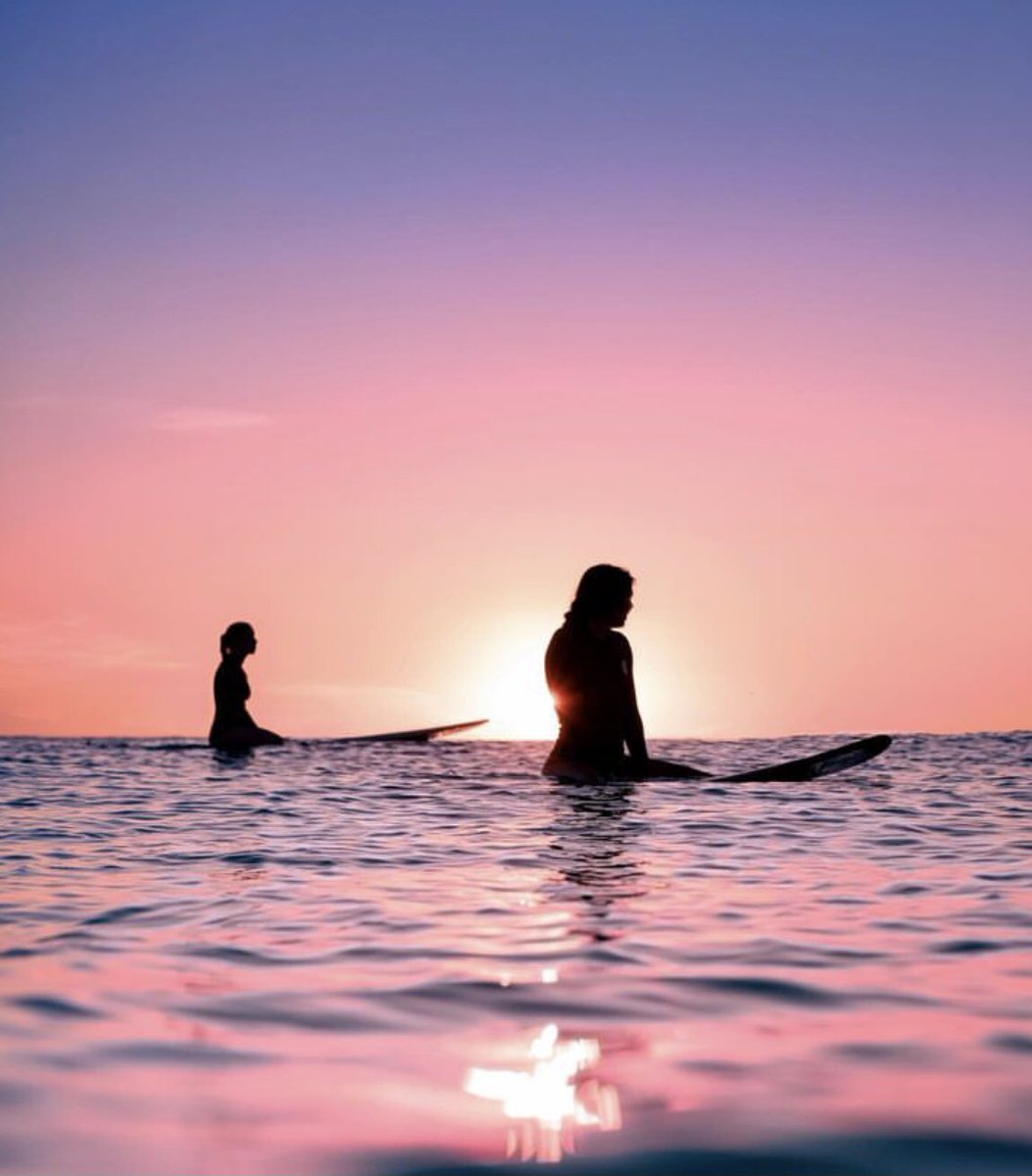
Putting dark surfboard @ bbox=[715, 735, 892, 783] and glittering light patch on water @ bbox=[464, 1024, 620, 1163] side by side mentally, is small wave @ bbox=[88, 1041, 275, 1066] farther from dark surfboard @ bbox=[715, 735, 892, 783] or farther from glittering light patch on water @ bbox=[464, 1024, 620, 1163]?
dark surfboard @ bbox=[715, 735, 892, 783]

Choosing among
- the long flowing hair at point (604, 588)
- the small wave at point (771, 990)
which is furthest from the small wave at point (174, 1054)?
the long flowing hair at point (604, 588)

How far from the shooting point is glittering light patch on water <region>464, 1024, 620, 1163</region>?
2.20 metres

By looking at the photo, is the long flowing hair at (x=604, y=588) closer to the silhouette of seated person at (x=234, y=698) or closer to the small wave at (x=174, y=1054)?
the small wave at (x=174, y=1054)

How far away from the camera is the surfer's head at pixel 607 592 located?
1035cm

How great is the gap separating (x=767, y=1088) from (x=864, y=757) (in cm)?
1147

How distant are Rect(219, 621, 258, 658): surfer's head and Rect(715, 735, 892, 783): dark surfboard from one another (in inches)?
357

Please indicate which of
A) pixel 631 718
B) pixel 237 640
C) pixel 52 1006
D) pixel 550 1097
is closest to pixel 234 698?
pixel 237 640

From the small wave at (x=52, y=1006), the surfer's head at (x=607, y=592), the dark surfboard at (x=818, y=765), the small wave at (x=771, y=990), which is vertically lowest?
the small wave at (x=771, y=990)

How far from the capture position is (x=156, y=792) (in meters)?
11.2

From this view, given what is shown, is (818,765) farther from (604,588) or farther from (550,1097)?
(550,1097)

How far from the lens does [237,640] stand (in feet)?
62.4

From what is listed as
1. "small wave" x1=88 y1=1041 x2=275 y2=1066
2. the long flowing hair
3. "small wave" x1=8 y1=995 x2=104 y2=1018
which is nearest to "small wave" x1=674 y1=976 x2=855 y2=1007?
"small wave" x1=88 y1=1041 x2=275 y2=1066

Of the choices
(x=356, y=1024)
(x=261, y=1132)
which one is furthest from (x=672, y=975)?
(x=261, y=1132)

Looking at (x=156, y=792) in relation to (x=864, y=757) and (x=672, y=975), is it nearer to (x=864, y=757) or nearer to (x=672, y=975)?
(x=864, y=757)
